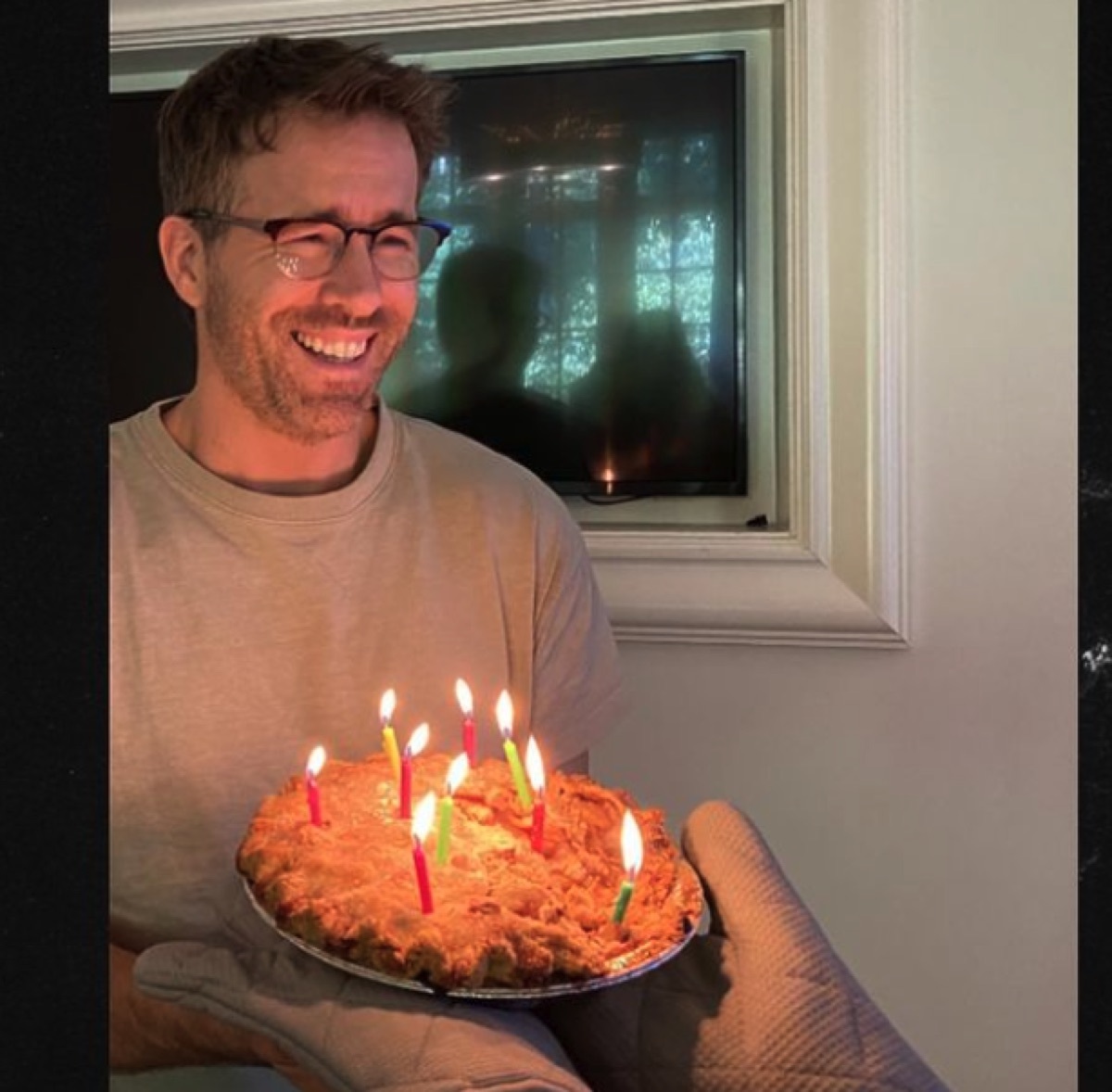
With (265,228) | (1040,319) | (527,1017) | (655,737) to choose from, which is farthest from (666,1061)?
(1040,319)

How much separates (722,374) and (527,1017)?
93 centimetres

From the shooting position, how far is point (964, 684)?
1.39m

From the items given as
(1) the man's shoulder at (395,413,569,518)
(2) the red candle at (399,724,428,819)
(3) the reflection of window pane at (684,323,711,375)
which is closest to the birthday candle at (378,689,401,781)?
(2) the red candle at (399,724,428,819)

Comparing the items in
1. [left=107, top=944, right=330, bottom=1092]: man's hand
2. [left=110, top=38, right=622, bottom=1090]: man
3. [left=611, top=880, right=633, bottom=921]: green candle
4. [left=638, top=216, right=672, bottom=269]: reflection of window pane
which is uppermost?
[left=638, top=216, right=672, bottom=269]: reflection of window pane

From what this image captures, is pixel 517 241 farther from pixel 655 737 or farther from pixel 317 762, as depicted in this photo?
pixel 317 762

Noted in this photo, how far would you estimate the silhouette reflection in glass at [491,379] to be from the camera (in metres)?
1.45

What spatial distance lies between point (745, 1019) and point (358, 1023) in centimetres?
18

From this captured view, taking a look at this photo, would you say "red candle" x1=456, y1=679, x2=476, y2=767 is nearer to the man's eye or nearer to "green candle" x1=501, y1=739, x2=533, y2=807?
"green candle" x1=501, y1=739, x2=533, y2=807

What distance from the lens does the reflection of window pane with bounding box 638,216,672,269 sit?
4.79ft

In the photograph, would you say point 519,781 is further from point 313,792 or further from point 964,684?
point 964,684

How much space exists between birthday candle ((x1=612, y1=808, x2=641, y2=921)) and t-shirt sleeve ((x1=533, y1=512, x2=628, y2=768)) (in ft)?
1.14

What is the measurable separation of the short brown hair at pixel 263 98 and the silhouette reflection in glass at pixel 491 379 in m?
0.59

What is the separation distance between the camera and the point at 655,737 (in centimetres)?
146

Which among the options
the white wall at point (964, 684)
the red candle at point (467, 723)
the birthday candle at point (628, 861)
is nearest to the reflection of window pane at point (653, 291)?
the white wall at point (964, 684)
